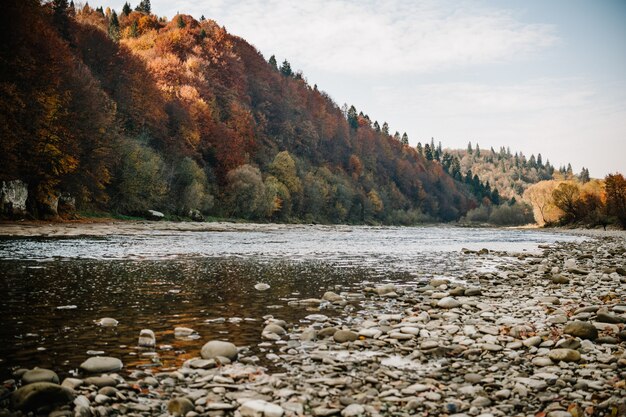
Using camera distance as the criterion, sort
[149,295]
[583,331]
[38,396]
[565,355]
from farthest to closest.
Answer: [149,295] → [583,331] → [565,355] → [38,396]

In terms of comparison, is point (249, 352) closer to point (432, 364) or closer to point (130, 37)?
point (432, 364)

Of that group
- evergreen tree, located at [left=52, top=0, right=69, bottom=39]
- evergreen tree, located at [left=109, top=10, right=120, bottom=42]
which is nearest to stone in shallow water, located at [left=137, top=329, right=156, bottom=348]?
evergreen tree, located at [left=52, top=0, right=69, bottom=39]

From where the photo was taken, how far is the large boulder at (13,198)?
33.5 m

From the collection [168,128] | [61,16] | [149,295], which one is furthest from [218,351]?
[168,128]

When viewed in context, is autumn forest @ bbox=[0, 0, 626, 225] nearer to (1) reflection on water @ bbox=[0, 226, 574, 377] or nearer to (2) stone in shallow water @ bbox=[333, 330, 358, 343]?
(1) reflection on water @ bbox=[0, 226, 574, 377]

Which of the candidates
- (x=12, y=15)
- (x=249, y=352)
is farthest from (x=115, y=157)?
(x=249, y=352)

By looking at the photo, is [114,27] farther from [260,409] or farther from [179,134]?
[260,409]

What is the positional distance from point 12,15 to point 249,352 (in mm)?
42074

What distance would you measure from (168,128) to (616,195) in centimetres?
7742

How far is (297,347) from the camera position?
655cm

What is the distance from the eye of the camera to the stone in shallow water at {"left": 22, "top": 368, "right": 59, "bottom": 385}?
15.3ft

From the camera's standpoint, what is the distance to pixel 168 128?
236ft

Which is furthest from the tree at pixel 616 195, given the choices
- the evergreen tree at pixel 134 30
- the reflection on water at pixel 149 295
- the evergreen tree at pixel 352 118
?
the evergreen tree at pixel 134 30

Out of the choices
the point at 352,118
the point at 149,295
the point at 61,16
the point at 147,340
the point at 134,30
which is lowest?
the point at 149,295
